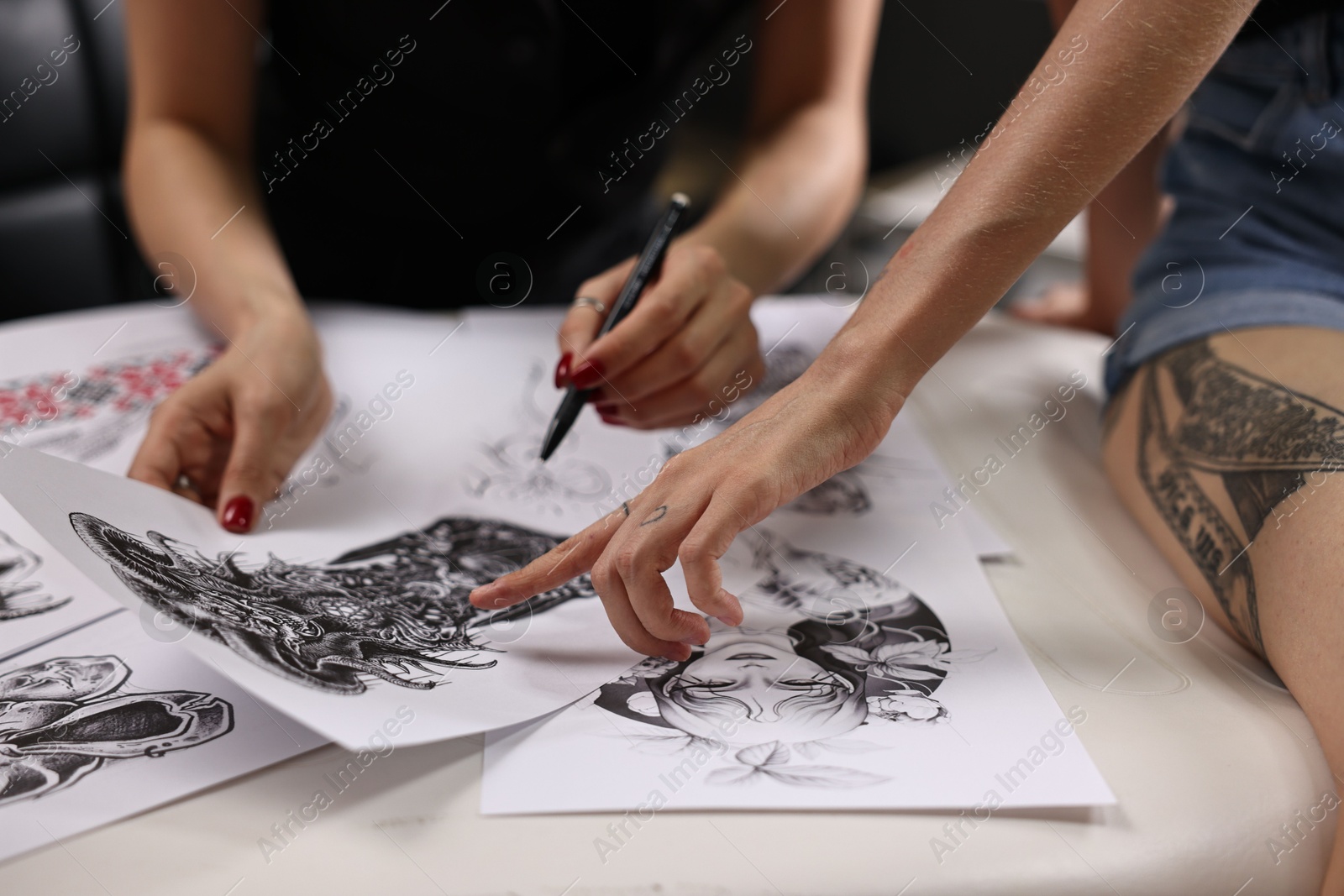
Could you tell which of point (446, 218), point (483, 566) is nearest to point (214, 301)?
point (446, 218)

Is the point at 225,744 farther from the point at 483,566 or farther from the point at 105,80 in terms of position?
the point at 105,80

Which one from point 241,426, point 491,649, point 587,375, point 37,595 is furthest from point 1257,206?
point 37,595

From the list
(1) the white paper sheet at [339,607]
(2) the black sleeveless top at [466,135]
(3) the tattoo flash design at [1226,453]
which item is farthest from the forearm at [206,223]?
(3) the tattoo flash design at [1226,453]

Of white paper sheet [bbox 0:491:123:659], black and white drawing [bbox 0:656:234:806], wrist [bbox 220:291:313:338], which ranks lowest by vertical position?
black and white drawing [bbox 0:656:234:806]

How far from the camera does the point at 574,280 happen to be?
1.04 meters

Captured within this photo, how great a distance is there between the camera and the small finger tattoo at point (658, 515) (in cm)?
45

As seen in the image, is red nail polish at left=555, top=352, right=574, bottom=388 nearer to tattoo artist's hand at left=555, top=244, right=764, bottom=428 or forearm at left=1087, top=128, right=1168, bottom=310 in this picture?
tattoo artist's hand at left=555, top=244, right=764, bottom=428

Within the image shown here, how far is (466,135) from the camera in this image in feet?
2.97

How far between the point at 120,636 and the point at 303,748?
14 centimetres

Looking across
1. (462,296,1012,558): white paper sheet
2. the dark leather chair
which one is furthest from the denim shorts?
the dark leather chair

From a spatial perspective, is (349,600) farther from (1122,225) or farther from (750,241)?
(1122,225)

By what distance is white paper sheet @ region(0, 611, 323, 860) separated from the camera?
38 cm

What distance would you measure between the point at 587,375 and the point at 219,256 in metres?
0.37

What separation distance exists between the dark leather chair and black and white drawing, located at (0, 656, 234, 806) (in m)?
0.96
